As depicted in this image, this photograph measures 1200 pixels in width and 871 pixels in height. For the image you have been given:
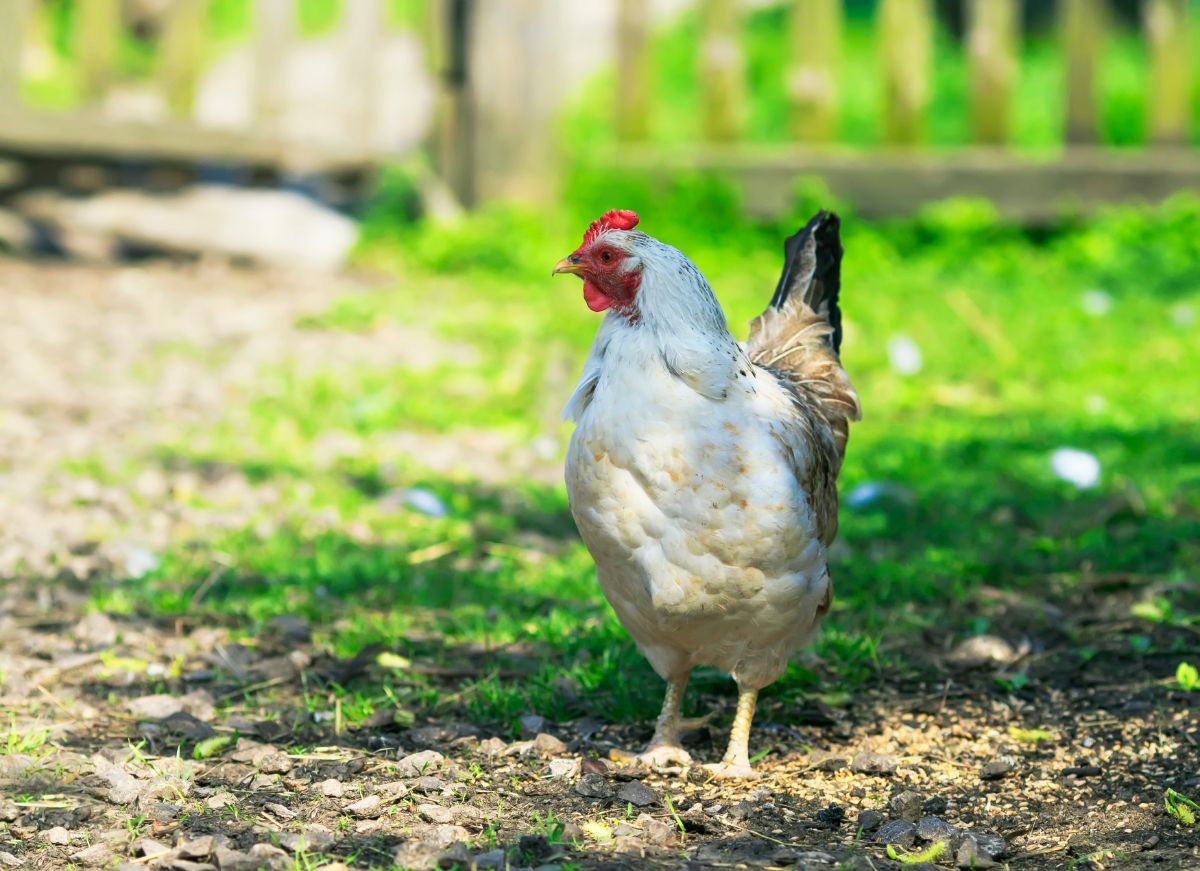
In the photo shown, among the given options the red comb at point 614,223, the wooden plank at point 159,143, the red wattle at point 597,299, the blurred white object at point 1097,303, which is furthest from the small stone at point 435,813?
the wooden plank at point 159,143

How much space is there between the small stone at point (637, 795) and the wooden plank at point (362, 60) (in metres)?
6.02

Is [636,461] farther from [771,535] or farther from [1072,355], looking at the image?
[1072,355]

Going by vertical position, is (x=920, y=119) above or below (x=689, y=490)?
above

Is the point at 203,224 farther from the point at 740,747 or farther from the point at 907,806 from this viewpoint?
the point at 907,806

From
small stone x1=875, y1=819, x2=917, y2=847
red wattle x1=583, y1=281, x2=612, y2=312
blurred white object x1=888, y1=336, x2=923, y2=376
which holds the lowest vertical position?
small stone x1=875, y1=819, x2=917, y2=847

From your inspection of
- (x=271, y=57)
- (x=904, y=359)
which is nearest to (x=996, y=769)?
(x=904, y=359)

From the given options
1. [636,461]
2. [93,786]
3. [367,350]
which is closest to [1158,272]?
[367,350]

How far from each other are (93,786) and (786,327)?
1941mm

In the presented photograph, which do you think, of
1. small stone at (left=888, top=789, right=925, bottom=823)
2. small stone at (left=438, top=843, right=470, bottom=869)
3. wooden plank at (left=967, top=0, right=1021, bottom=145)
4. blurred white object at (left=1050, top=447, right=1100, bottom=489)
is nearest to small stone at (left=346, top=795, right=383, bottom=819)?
small stone at (left=438, top=843, right=470, bottom=869)

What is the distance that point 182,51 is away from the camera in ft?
25.5

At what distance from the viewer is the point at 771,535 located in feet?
9.08

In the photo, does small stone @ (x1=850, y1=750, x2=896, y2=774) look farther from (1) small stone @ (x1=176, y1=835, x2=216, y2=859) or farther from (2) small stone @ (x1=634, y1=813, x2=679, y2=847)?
(1) small stone @ (x1=176, y1=835, x2=216, y2=859)

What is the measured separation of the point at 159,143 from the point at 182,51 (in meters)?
0.59

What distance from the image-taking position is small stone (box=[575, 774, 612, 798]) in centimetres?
281
